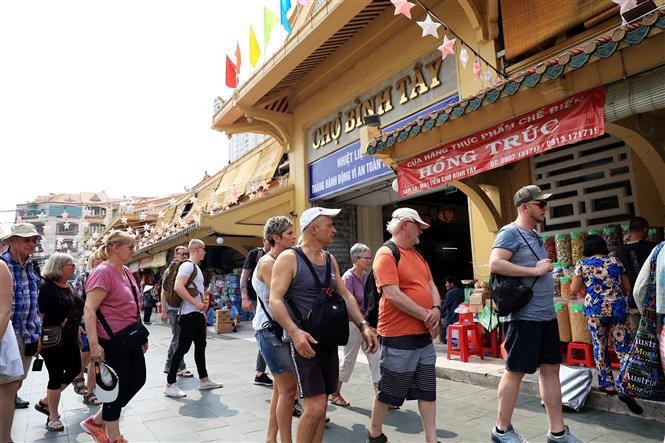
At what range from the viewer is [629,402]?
395 cm

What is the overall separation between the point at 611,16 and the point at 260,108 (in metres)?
8.12

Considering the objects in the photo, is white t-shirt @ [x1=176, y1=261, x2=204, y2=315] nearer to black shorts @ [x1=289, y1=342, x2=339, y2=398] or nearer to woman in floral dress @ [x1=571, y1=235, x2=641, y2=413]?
black shorts @ [x1=289, y1=342, x2=339, y2=398]

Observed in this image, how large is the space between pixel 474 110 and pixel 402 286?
296 cm

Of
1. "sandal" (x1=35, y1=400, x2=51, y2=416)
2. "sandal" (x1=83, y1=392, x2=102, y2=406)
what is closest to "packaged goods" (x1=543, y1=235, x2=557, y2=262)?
"sandal" (x1=83, y1=392, x2=102, y2=406)

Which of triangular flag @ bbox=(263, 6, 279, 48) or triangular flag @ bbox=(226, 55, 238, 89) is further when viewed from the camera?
triangular flag @ bbox=(226, 55, 238, 89)

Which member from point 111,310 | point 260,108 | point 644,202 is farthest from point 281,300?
point 260,108

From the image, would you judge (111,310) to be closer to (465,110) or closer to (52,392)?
(52,392)

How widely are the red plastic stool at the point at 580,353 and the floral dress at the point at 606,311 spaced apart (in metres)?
0.99

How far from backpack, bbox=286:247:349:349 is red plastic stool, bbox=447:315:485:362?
12.8 ft

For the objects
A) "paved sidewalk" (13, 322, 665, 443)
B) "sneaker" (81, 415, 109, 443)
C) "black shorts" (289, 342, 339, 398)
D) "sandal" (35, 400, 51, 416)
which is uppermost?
"black shorts" (289, 342, 339, 398)

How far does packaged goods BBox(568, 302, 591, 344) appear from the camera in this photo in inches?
212

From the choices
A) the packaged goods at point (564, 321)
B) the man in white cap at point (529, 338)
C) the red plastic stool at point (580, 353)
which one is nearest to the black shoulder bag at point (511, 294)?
the man in white cap at point (529, 338)

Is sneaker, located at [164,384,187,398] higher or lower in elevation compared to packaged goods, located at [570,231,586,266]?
lower

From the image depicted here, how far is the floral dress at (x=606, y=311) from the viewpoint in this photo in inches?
165
